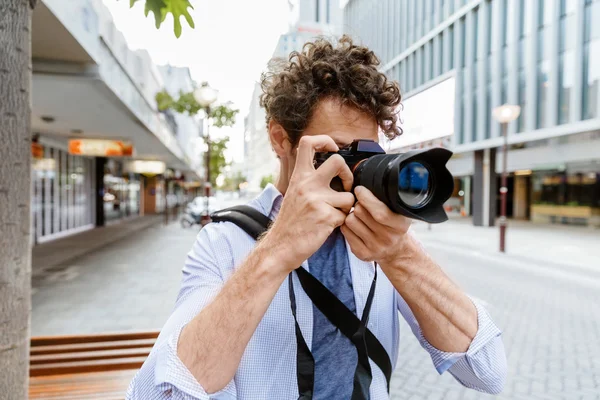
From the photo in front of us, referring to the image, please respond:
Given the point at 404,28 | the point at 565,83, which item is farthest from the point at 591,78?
the point at 404,28

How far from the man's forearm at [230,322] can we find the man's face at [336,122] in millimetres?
444

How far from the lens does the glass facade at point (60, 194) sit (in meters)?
11.6

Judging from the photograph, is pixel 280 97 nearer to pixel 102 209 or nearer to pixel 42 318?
pixel 42 318

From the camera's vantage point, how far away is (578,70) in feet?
50.2

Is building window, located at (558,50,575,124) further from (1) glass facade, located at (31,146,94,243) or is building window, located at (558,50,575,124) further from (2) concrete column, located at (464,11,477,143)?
(1) glass facade, located at (31,146,94,243)

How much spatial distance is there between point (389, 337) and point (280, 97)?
86cm

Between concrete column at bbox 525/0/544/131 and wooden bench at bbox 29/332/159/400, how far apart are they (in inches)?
747

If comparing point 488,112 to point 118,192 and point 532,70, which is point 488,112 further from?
point 118,192

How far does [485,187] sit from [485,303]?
622 inches

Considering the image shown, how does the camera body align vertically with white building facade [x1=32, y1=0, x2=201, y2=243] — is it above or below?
below

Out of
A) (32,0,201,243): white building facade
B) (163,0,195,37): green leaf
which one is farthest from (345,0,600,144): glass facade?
(163,0,195,37): green leaf

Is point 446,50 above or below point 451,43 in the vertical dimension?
below

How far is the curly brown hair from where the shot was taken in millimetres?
1156

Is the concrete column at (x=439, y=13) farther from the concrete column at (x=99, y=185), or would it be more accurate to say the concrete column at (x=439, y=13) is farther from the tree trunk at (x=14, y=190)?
the tree trunk at (x=14, y=190)
